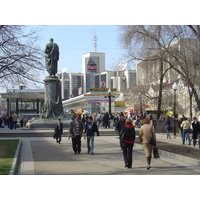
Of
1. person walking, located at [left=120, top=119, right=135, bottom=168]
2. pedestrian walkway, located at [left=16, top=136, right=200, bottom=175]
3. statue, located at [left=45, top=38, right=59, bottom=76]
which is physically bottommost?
pedestrian walkway, located at [left=16, top=136, right=200, bottom=175]

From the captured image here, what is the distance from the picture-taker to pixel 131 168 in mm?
11305

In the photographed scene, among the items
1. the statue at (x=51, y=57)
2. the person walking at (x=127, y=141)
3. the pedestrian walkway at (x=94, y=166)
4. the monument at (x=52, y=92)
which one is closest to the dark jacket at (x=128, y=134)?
the person walking at (x=127, y=141)

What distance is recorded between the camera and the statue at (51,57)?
31.5 metres

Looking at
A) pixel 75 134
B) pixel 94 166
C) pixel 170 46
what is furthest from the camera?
pixel 170 46

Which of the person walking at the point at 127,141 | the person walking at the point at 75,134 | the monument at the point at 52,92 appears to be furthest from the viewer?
the monument at the point at 52,92

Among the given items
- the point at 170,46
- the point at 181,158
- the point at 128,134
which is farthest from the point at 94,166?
the point at 170,46

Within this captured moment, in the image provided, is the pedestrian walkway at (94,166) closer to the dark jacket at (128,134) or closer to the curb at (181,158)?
the curb at (181,158)

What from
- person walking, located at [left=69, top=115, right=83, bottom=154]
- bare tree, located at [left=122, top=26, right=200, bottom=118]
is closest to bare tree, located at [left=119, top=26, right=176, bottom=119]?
bare tree, located at [left=122, top=26, right=200, bottom=118]

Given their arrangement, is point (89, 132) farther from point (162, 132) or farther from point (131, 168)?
point (162, 132)

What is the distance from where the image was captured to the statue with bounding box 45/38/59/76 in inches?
1240

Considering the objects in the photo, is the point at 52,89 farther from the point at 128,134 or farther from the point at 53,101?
the point at 128,134

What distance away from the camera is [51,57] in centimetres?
3164

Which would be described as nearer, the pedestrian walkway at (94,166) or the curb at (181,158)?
the pedestrian walkway at (94,166)

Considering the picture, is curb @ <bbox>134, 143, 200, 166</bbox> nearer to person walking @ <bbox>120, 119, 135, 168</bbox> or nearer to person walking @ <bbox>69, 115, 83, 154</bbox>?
person walking @ <bbox>120, 119, 135, 168</bbox>
